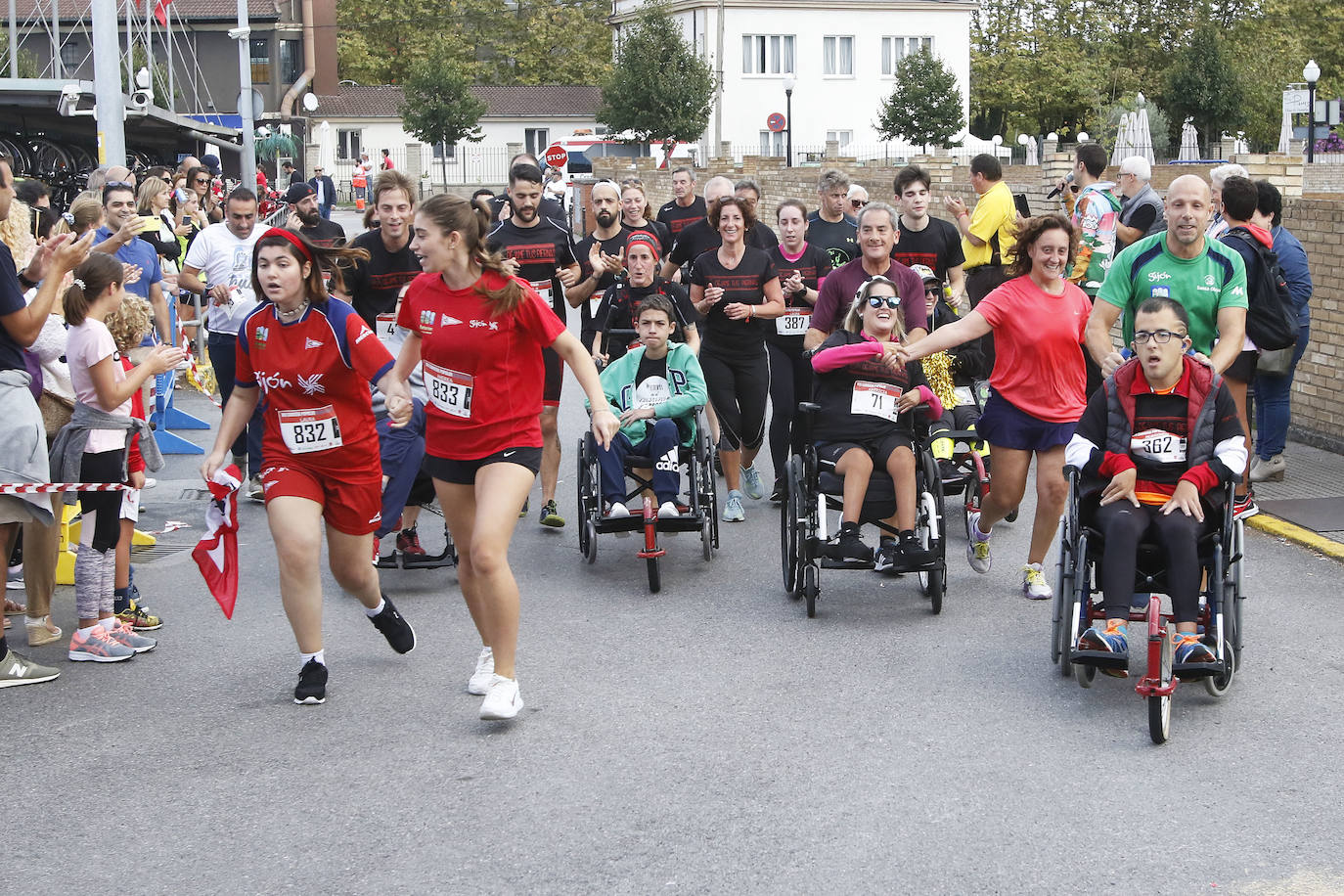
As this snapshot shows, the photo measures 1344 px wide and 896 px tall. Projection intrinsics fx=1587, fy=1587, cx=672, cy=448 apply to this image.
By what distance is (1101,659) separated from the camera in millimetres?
6055

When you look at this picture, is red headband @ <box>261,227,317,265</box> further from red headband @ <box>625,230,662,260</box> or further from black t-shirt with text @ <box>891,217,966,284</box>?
black t-shirt with text @ <box>891,217,966,284</box>

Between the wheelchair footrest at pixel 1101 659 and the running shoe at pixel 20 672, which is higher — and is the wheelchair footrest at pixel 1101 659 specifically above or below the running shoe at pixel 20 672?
above

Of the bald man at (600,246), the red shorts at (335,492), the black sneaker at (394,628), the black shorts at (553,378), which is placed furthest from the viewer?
the bald man at (600,246)

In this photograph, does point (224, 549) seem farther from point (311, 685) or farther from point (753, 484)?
point (753, 484)

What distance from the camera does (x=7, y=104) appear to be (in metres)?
27.6

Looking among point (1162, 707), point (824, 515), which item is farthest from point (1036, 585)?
point (1162, 707)

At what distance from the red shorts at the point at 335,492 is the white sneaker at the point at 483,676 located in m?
0.70

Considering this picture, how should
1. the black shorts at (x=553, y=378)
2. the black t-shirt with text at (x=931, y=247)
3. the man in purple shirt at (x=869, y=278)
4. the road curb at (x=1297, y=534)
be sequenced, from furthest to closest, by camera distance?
the black t-shirt with text at (x=931, y=247) → the black shorts at (x=553, y=378) → the man in purple shirt at (x=869, y=278) → the road curb at (x=1297, y=534)

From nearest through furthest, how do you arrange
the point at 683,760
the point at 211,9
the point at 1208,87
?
the point at 683,760, the point at 1208,87, the point at 211,9

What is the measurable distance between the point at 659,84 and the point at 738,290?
54.3 m

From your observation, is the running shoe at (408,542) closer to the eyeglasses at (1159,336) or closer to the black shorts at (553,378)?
the black shorts at (553,378)

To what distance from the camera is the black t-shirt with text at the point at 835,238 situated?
11.2 meters

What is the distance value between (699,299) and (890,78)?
7272 cm

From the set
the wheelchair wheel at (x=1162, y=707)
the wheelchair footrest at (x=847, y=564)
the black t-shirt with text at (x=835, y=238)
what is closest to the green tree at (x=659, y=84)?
the black t-shirt with text at (x=835, y=238)
